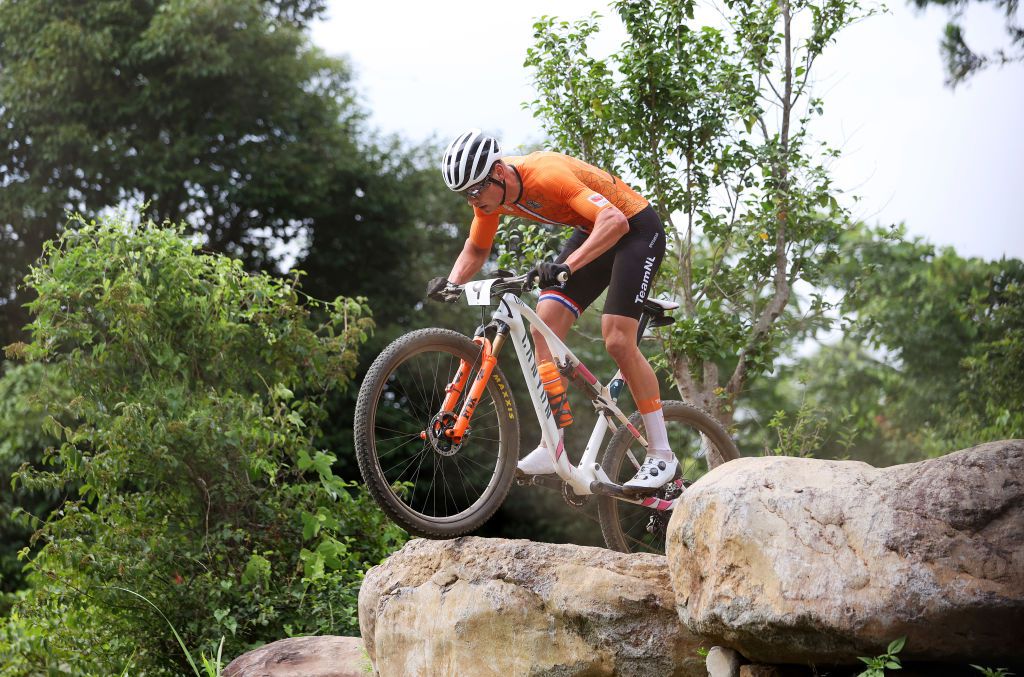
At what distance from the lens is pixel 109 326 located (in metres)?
6.51

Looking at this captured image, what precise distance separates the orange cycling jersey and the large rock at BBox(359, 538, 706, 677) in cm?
146

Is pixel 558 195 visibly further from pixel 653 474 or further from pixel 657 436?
pixel 653 474

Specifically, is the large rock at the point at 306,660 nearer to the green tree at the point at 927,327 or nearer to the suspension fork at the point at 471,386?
the suspension fork at the point at 471,386

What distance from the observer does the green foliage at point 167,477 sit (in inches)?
246

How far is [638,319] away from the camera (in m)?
4.84

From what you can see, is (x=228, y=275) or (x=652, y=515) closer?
(x=652, y=515)

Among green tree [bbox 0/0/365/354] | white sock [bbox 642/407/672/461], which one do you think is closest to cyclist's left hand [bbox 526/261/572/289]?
white sock [bbox 642/407/672/461]

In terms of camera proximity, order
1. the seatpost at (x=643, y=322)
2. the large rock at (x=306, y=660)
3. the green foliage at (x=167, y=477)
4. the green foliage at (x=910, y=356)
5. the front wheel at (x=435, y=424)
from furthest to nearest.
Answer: the green foliage at (x=910, y=356)
the green foliage at (x=167, y=477)
the seatpost at (x=643, y=322)
the large rock at (x=306, y=660)
the front wheel at (x=435, y=424)

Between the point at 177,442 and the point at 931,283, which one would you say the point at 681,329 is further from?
the point at 931,283

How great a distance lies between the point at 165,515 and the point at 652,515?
10.7 feet

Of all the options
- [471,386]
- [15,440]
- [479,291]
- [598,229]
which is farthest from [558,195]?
[15,440]

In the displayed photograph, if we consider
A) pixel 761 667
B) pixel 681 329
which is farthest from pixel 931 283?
pixel 761 667

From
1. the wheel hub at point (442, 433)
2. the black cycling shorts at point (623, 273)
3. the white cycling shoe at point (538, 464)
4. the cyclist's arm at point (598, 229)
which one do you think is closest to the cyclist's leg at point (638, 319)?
the black cycling shorts at point (623, 273)

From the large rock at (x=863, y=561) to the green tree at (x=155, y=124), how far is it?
13457 mm
